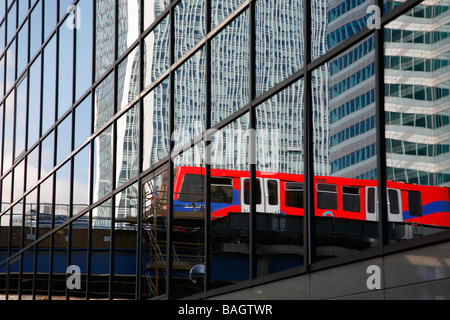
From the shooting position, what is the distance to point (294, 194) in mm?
12633

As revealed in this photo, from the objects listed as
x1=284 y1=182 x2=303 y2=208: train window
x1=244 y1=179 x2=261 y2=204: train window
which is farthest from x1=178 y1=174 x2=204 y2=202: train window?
x1=284 y1=182 x2=303 y2=208: train window

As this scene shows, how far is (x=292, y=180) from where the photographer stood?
12977mm

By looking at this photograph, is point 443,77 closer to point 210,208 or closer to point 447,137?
point 447,137

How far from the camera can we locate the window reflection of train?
9.70 m

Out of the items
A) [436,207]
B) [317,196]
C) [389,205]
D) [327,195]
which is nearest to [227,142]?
[317,196]

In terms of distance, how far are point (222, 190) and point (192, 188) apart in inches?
40.8

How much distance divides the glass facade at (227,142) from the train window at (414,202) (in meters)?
0.05

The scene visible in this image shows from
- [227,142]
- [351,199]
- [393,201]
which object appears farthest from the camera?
[227,142]

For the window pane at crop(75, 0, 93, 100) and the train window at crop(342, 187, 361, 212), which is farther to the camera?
the window pane at crop(75, 0, 93, 100)

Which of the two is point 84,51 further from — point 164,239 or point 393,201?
point 393,201

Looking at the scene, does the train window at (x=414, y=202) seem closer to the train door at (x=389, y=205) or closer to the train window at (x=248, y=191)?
the train door at (x=389, y=205)

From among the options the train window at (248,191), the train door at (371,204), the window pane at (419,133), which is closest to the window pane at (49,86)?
the train window at (248,191)

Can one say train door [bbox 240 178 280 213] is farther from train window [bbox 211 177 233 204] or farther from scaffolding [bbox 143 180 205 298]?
scaffolding [bbox 143 180 205 298]

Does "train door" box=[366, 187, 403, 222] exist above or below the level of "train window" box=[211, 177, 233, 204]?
below
